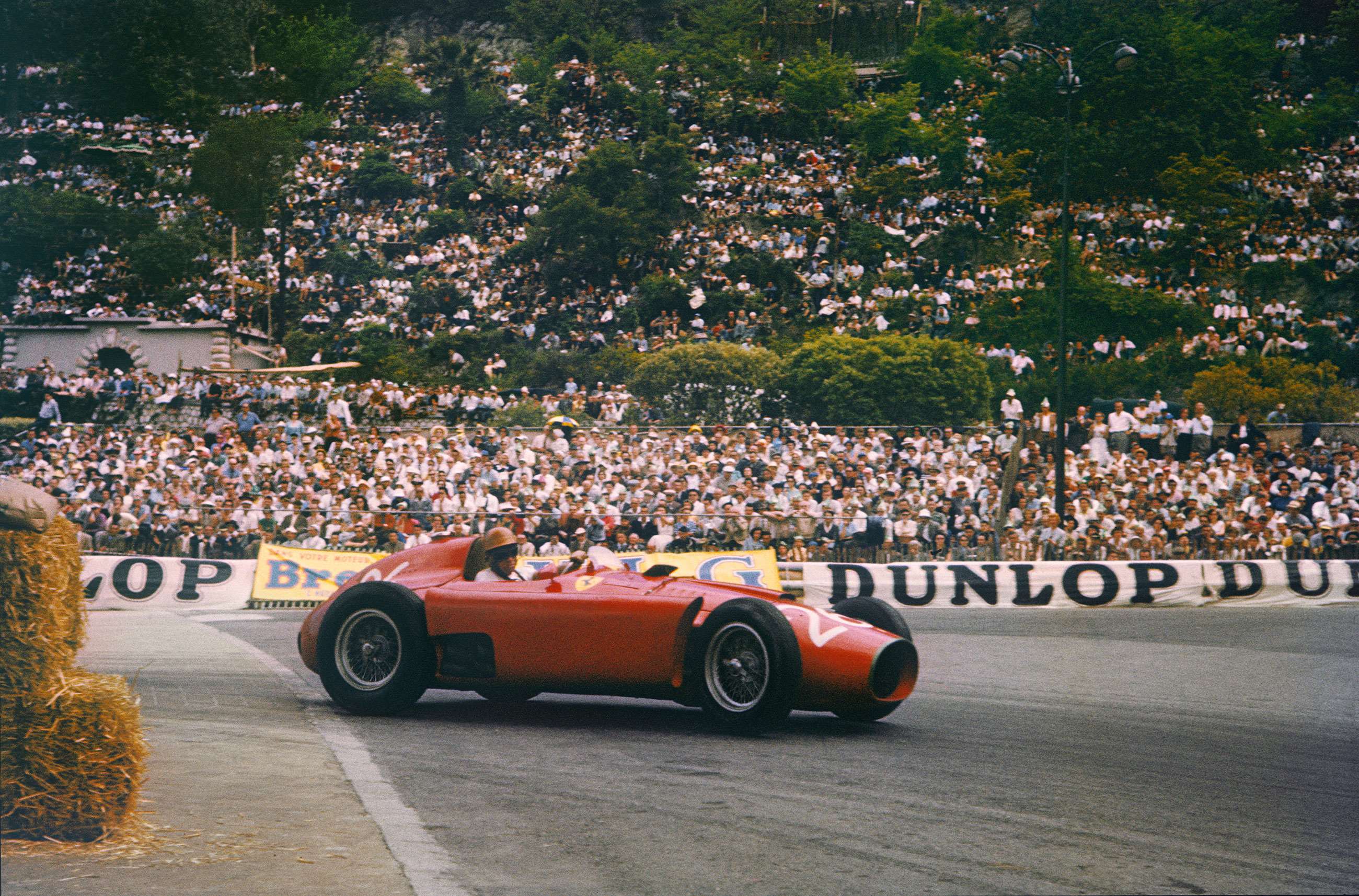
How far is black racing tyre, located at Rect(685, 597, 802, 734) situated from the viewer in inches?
307

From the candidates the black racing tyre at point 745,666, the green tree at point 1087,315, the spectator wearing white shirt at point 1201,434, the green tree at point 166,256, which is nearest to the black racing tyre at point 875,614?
the black racing tyre at point 745,666

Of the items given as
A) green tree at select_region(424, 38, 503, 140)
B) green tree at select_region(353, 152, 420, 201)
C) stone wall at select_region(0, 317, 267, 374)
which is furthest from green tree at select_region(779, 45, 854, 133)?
stone wall at select_region(0, 317, 267, 374)

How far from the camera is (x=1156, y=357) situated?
3469 centimetres

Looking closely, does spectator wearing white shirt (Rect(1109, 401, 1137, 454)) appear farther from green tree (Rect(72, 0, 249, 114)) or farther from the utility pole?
green tree (Rect(72, 0, 249, 114))

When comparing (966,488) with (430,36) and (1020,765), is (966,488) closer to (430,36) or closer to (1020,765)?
(1020,765)

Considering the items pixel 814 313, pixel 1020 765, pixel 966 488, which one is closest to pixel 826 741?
pixel 1020 765

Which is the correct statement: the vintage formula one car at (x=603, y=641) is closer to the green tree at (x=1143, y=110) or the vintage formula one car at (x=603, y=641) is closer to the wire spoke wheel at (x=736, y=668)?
the wire spoke wheel at (x=736, y=668)

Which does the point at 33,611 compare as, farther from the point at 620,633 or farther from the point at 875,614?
the point at 875,614

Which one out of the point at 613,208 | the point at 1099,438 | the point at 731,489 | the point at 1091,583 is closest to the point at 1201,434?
the point at 1099,438

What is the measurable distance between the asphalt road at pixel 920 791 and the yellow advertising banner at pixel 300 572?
9.33m

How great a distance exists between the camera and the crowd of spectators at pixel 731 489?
20.2 m

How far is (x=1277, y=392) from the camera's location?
30.5 meters

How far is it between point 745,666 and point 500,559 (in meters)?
2.05

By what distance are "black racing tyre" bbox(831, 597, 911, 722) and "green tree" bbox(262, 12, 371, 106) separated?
53.2 meters
